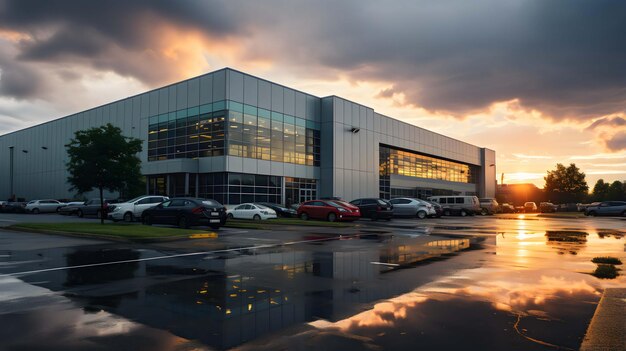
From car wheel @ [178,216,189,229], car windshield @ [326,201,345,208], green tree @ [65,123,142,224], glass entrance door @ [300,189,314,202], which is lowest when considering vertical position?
car wheel @ [178,216,189,229]

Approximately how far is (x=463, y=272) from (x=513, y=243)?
A: 696 centimetres

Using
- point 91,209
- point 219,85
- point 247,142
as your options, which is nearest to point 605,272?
point 91,209

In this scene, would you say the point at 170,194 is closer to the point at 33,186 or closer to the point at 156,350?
the point at 33,186

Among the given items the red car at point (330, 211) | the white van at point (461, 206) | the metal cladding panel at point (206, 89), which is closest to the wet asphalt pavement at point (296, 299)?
the red car at point (330, 211)

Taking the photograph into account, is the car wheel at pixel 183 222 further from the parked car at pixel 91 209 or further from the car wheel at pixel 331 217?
the parked car at pixel 91 209

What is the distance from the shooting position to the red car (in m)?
26.3

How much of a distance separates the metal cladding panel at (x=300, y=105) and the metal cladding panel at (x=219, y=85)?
9442 mm

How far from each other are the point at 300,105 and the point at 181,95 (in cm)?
1223

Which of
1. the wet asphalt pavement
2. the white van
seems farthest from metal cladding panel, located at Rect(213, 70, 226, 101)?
the wet asphalt pavement

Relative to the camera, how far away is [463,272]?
870 centimetres

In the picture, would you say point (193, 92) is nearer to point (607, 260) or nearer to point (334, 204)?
point (334, 204)

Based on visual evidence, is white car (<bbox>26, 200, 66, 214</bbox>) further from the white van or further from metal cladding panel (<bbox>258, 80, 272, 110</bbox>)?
the white van

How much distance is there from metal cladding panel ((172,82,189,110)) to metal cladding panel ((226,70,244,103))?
601 centimetres

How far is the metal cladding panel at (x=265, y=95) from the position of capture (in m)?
42.0
